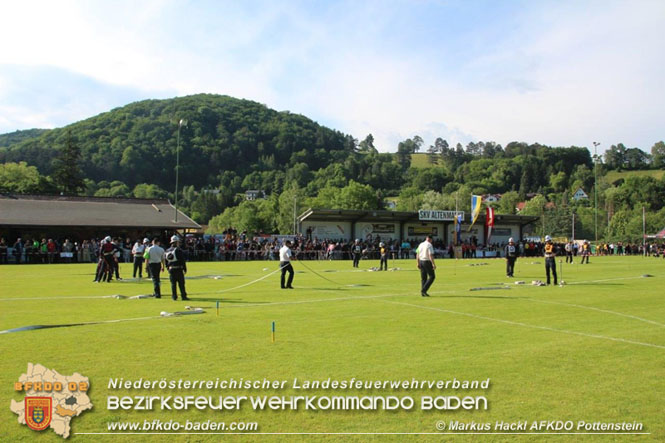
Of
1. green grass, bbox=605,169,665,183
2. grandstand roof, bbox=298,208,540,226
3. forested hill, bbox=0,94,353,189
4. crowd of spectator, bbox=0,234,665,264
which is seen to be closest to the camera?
crowd of spectator, bbox=0,234,665,264

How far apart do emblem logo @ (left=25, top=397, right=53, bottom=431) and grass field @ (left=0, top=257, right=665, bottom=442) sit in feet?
0.43

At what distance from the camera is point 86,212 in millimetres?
50281

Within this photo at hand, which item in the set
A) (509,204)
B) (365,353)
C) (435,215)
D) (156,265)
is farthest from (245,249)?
(509,204)

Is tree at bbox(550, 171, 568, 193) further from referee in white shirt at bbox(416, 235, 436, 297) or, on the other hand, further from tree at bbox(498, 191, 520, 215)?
referee in white shirt at bbox(416, 235, 436, 297)

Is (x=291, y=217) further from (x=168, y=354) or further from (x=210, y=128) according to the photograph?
(x=168, y=354)

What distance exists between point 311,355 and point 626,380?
4.56 m

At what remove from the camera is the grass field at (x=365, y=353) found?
5.91m

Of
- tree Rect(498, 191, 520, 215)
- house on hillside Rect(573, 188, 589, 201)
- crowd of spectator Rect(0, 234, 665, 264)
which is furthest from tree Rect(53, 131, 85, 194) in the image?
house on hillside Rect(573, 188, 589, 201)

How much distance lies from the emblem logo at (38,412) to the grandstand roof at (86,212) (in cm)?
4385

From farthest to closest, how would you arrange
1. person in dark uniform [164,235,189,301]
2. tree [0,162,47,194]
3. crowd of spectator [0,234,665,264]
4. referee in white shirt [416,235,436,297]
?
tree [0,162,47,194] → crowd of spectator [0,234,665,264] → referee in white shirt [416,235,436,297] → person in dark uniform [164,235,189,301]

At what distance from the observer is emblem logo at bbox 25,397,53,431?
568 cm

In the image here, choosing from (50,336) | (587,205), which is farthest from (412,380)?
(587,205)

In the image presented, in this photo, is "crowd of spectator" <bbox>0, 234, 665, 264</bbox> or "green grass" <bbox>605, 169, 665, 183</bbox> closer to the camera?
"crowd of spectator" <bbox>0, 234, 665, 264</bbox>

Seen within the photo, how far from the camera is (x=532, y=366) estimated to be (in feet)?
26.1
